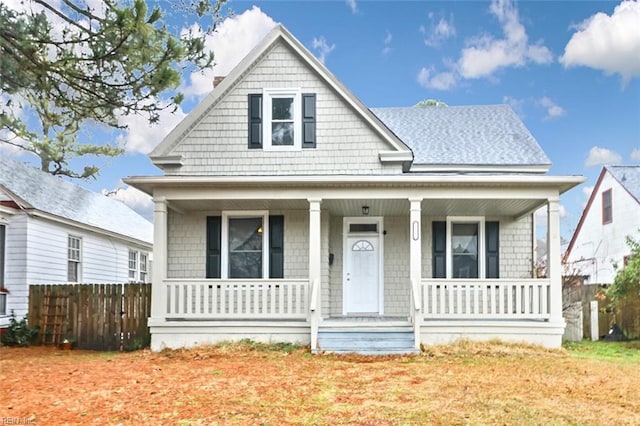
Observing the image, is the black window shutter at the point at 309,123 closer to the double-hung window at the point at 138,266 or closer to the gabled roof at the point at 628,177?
the double-hung window at the point at 138,266

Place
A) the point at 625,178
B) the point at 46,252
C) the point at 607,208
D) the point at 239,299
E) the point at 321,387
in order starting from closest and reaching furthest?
the point at 321,387
the point at 239,299
the point at 46,252
the point at 625,178
the point at 607,208

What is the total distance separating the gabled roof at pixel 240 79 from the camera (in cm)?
1274

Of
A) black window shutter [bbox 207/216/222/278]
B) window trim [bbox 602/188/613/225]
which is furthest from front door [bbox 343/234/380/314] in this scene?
window trim [bbox 602/188/613/225]

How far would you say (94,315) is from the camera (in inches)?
498

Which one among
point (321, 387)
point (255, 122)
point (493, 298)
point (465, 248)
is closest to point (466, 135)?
point (465, 248)

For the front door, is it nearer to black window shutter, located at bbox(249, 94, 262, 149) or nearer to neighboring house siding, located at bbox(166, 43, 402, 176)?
neighboring house siding, located at bbox(166, 43, 402, 176)

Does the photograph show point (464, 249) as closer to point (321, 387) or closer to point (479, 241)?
point (479, 241)

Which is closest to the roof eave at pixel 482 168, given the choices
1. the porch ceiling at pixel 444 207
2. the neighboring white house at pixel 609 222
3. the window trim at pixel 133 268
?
the porch ceiling at pixel 444 207

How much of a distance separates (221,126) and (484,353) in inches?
287

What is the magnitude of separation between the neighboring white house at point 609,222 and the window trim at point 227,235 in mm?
12887

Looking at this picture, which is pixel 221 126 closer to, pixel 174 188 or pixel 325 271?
pixel 174 188

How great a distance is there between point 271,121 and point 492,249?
232 inches

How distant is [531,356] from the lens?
10.8 meters

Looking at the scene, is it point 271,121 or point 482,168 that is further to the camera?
point 482,168
